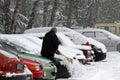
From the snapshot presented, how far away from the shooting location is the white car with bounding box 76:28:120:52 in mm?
27922

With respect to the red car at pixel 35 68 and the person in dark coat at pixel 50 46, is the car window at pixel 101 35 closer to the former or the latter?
the person in dark coat at pixel 50 46

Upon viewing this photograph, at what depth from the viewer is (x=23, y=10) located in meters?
52.7

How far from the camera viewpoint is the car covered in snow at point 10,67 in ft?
31.0

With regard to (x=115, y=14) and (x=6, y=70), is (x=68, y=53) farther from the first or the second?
(x=115, y=14)

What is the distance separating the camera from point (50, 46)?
560 inches

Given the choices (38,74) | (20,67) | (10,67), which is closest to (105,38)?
(38,74)

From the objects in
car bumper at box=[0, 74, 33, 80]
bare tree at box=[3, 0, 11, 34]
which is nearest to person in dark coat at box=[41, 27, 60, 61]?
Result: car bumper at box=[0, 74, 33, 80]

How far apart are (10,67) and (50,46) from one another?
4.79m

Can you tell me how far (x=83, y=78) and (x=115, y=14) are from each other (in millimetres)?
53682

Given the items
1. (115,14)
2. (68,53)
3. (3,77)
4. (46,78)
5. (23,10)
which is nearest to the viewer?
(3,77)

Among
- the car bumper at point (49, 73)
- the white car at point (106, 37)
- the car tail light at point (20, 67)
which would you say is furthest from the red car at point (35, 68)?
the white car at point (106, 37)

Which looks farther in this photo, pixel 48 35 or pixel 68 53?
pixel 68 53

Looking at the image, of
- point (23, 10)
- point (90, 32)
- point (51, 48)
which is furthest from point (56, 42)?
point (23, 10)

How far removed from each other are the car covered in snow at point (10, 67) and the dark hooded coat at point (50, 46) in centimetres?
415
